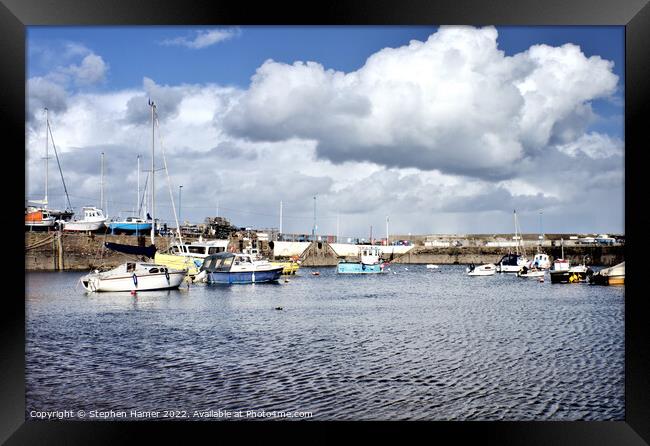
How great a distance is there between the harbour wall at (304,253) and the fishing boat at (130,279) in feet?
53.4

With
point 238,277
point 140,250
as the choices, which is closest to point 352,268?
point 238,277

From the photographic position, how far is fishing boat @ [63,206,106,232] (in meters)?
40.2

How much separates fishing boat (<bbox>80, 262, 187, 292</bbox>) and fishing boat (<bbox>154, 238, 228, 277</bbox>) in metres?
4.55

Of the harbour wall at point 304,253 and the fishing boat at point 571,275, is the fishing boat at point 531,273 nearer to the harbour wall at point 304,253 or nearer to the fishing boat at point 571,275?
the fishing boat at point 571,275

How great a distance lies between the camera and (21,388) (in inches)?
235

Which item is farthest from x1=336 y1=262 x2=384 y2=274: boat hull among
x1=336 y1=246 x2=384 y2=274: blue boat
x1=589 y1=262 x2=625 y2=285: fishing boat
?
x1=589 y1=262 x2=625 y2=285: fishing boat

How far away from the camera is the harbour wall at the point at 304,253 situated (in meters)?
39.4

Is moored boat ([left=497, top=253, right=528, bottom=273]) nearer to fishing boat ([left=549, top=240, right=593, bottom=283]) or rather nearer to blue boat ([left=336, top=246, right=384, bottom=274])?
blue boat ([left=336, top=246, right=384, bottom=274])

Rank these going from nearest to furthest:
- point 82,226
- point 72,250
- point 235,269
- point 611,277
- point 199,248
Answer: point 611,277
point 235,269
point 199,248
point 72,250
point 82,226

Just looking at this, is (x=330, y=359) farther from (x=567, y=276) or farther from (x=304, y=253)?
(x=304, y=253)

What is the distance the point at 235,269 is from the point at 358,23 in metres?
23.7

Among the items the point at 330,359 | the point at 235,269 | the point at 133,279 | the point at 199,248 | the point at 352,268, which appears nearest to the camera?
the point at 330,359

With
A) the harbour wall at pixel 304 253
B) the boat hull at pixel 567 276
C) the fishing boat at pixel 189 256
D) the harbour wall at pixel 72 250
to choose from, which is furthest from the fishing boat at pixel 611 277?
the harbour wall at pixel 72 250

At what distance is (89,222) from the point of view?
40781mm
